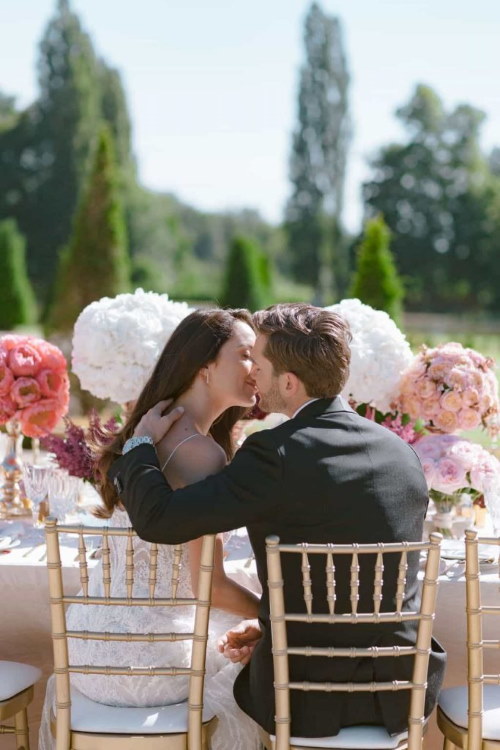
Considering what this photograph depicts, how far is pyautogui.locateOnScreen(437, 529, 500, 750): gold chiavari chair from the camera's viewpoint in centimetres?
203

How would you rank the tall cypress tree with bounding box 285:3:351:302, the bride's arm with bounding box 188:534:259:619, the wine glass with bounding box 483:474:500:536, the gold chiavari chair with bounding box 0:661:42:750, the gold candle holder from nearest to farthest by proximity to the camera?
the bride's arm with bounding box 188:534:259:619
the gold chiavari chair with bounding box 0:661:42:750
the wine glass with bounding box 483:474:500:536
the gold candle holder
the tall cypress tree with bounding box 285:3:351:302

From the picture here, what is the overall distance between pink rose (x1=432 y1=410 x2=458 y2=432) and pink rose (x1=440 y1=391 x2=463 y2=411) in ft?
0.07

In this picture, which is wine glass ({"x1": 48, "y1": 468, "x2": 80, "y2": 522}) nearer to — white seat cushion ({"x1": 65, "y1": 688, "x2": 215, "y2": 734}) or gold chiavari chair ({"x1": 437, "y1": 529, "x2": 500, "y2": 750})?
white seat cushion ({"x1": 65, "y1": 688, "x2": 215, "y2": 734})

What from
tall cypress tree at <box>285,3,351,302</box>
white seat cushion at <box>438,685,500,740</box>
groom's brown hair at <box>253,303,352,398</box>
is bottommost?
white seat cushion at <box>438,685,500,740</box>

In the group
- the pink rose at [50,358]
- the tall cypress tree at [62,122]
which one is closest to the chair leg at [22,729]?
the pink rose at [50,358]

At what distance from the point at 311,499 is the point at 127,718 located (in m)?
0.76

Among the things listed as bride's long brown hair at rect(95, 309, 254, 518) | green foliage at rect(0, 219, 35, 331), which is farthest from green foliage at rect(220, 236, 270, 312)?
bride's long brown hair at rect(95, 309, 254, 518)

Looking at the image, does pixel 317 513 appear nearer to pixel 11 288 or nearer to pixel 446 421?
pixel 446 421

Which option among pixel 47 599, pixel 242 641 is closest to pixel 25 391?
pixel 47 599

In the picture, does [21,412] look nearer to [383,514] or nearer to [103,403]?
[383,514]

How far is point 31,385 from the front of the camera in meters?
3.18

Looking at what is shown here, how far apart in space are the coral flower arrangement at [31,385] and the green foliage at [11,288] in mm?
20321

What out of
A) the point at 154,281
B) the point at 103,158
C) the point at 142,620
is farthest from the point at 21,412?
the point at 154,281

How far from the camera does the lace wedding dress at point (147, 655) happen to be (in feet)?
7.19
